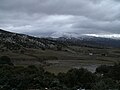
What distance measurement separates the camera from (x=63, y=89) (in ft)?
67.9

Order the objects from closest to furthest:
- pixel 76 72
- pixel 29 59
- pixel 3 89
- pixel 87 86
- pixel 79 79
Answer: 1. pixel 3 89
2. pixel 87 86
3. pixel 79 79
4. pixel 76 72
5. pixel 29 59

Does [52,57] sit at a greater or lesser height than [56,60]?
greater

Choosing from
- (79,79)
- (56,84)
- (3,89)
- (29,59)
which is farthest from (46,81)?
(29,59)

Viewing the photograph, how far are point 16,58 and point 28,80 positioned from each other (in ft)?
205

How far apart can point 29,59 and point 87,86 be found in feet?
208

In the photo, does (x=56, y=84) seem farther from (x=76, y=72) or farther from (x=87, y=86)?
(x=76, y=72)

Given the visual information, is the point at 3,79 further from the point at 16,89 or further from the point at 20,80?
the point at 16,89

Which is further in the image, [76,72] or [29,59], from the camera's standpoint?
[29,59]

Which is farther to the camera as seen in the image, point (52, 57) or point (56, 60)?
point (52, 57)

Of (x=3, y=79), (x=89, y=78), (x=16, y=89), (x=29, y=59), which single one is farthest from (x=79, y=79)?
(x=29, y=59)

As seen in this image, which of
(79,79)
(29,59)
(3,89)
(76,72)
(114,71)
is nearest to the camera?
(3,89)

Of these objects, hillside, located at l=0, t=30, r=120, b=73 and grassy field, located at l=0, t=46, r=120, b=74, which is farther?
hillside, located at l=0, t=30, r=120, b=73

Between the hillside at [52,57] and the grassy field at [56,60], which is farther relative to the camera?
the hillside at [52,57]

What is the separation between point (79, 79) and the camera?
3425 cm
